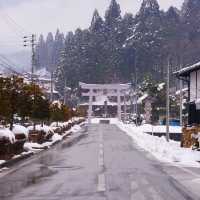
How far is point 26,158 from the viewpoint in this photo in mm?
23812

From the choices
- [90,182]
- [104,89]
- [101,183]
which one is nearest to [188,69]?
[90,182]

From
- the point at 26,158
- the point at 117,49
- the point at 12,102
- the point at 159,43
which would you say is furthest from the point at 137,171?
the point at 117,49

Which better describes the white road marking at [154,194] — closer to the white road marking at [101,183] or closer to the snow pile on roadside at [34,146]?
the white road marking at [101,183]

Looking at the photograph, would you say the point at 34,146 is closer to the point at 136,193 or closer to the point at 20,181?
the point at 20,181

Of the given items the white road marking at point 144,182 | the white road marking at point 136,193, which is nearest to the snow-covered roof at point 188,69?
the white road marking at point 144,182

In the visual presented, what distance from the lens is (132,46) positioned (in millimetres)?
129125

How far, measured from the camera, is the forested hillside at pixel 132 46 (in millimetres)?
124875

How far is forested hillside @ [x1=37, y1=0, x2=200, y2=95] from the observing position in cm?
12488

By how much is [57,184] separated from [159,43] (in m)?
113

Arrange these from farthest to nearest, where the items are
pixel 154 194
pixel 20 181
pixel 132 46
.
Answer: pixel 132 46, pixel 20 181, pixel 154 194

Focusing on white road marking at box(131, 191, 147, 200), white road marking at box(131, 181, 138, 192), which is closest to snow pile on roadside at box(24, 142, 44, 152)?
white road marking at box(131, 181, 138, 192)

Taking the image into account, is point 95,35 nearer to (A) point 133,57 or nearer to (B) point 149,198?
(A) point 133,57

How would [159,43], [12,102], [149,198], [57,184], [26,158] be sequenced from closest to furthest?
[149,198] → [57,184] → [26,158] → [12,102] → [159,43]

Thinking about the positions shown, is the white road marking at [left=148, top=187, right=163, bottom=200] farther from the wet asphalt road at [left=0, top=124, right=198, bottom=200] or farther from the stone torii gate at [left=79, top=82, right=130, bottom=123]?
→ the stone torii gate at [left=79, top=82, right=130, bottom=123]
